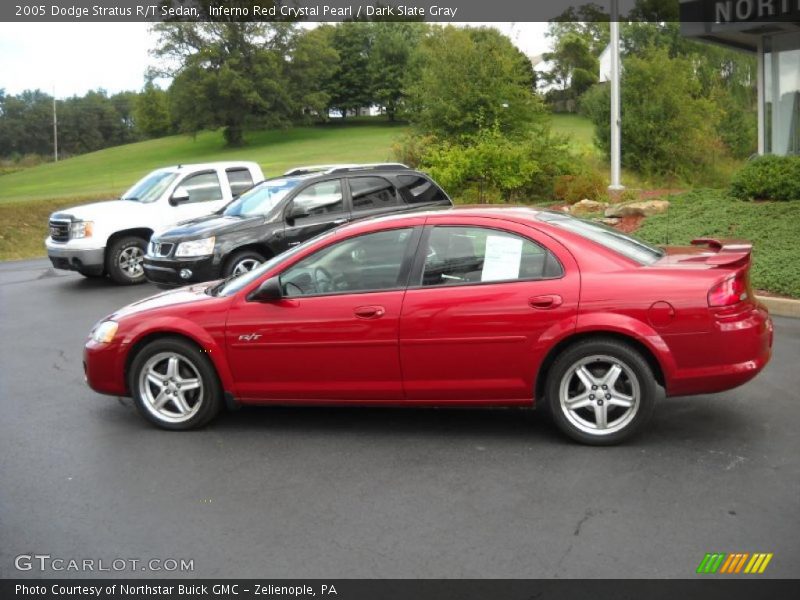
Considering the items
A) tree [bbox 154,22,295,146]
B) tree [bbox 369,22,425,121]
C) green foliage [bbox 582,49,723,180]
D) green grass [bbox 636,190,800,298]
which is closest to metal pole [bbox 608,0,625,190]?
green grass [bbox 636,190,800,298]

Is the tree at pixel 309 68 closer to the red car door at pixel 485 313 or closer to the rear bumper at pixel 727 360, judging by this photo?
the red car door at pixel 485 313

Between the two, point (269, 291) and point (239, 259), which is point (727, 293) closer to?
point (269, 291)

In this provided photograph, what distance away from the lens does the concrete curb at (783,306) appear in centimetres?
960

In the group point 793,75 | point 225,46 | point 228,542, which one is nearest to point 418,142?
point 793,75

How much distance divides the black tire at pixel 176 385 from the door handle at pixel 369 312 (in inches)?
44.9

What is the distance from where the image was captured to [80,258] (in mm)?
14078

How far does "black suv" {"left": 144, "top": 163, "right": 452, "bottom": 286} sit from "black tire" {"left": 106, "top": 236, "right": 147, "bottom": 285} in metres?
2.26

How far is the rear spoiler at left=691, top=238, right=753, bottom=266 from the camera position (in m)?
5.80

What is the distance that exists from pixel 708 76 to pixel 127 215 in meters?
26.6

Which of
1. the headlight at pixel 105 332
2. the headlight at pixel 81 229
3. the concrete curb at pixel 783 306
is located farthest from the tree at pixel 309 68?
the headlight at pixel 105 332

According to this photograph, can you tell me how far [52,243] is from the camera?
47.6 feet

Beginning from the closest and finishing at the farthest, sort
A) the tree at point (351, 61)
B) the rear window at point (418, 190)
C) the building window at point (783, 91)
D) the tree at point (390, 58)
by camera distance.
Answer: the rear window at point (418, 190)
the building window at point (783, 91)
the tree at point (390, 58)
the tree at point (351, 61)

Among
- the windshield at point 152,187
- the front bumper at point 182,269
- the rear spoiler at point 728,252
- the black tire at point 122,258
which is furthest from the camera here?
the windshield at point 152,187
